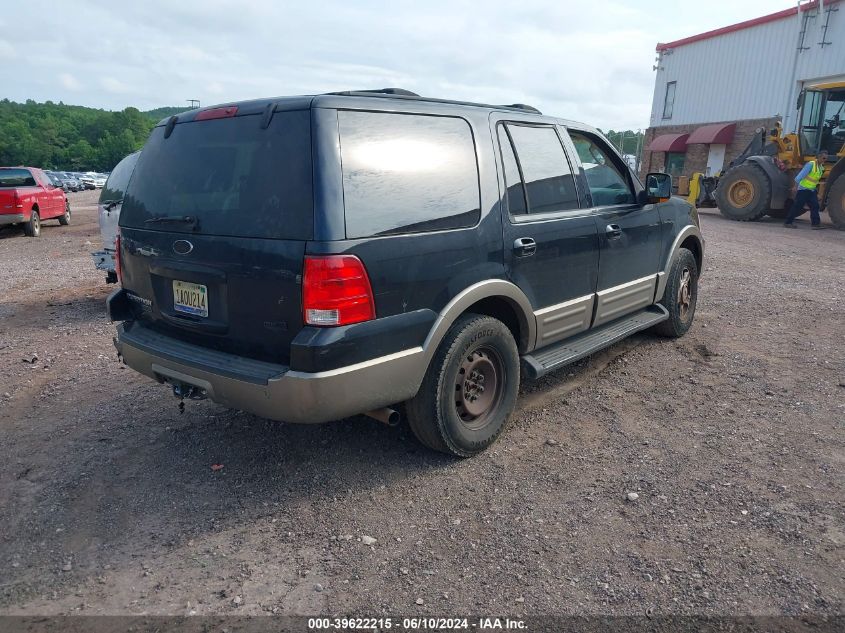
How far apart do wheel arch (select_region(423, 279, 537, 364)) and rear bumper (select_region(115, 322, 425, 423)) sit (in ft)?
0.61

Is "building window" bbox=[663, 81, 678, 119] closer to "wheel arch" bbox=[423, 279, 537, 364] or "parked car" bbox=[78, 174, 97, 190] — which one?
"wheel arch" bbox=[423, 279, 537, 364]

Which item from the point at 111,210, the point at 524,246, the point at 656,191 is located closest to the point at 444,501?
the point at 524,246

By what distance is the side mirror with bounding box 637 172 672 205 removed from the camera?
5.03 metres

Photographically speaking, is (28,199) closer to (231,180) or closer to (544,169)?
(231,180)

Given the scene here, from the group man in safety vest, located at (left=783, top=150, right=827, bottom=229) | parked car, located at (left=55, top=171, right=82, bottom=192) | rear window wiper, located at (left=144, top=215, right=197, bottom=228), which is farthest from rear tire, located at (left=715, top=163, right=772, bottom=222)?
parked car, located at (left=55, top=171, right=82, bottom=192)

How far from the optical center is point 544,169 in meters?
4.19

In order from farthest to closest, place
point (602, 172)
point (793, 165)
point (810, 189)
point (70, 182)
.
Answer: point (70, 182)
point (793, 165)
point (810, 189)
point (602, 172)

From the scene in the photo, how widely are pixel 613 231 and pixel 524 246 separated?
3.75 feet

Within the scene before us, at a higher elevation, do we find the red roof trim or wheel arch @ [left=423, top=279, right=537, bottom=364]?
the red roof trim

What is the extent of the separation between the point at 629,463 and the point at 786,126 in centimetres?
2468

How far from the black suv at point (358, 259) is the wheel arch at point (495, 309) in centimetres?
1

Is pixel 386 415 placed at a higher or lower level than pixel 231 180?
lower

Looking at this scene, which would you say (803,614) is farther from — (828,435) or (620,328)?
(620,328)

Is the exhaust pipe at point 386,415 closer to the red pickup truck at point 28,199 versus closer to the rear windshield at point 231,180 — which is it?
the rear windshield at point 231,180
